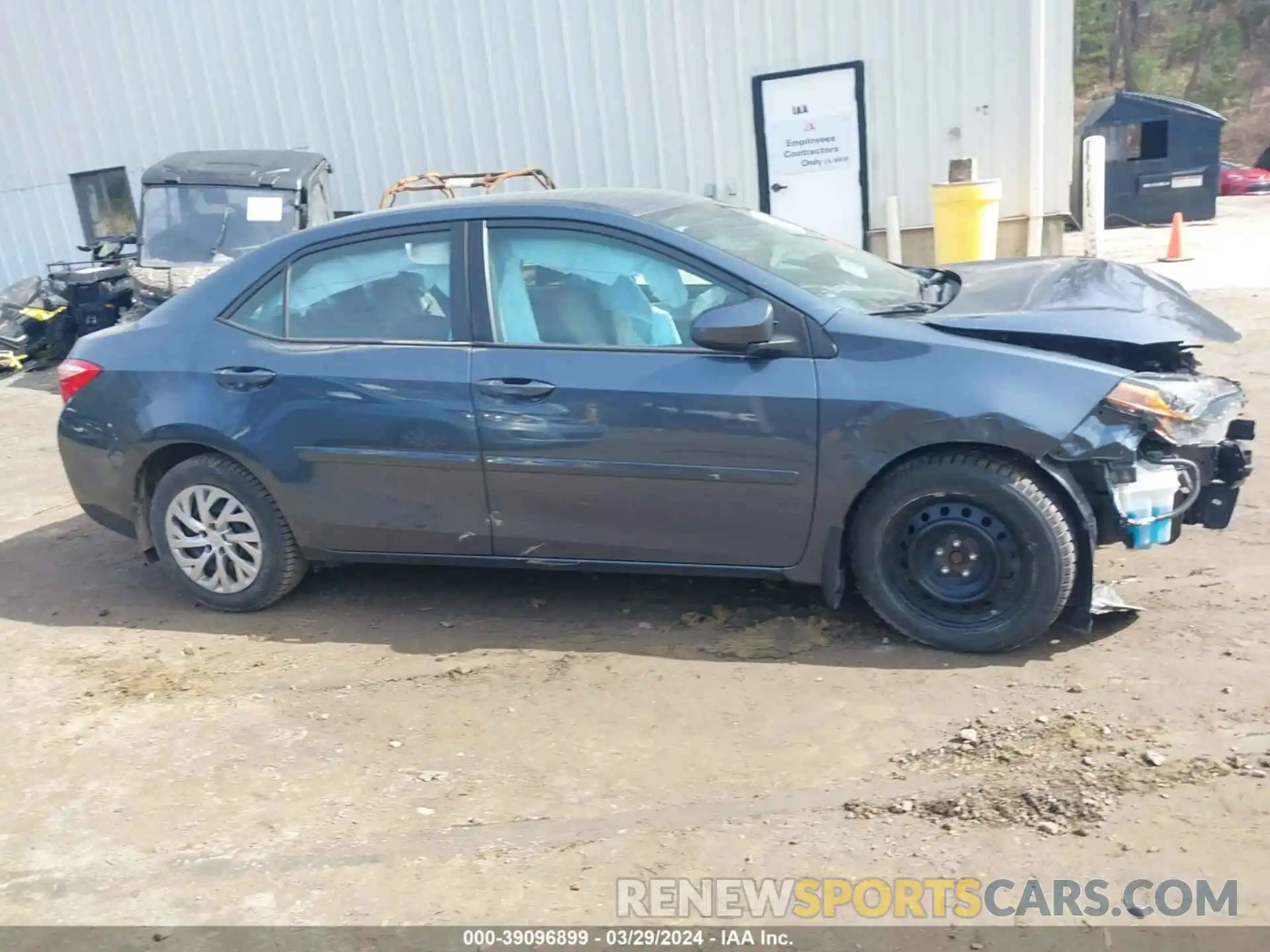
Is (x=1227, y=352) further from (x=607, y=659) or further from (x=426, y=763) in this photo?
(x=426, y=763)

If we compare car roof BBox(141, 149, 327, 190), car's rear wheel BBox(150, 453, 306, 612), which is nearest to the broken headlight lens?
car's rear wheel BBox(150, 453, 306, 612)

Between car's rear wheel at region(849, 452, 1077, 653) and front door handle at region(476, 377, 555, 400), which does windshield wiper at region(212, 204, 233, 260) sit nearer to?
front door handle at region(476, 377, 555, 400)

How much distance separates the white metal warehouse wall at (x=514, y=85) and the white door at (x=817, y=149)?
164 mm

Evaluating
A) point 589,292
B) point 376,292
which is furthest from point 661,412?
point 376,292

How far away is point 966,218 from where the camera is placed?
10.4 metres

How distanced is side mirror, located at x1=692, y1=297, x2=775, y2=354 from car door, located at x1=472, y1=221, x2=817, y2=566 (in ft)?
0.29

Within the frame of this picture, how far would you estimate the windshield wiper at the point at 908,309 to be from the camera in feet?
13.7

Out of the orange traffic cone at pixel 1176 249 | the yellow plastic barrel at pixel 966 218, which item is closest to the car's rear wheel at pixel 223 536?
the yellow plastic barrel at pixel 966 218

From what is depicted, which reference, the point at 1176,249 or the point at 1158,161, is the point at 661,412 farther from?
the point at 1158,161

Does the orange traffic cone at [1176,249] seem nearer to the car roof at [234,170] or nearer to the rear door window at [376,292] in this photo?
the car roof at [234,170]

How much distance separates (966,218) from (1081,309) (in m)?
Result: 6.74

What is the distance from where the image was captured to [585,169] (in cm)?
1232

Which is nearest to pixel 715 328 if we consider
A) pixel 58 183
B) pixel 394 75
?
pixel 394 75

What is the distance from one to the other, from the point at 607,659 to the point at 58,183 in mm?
13695
